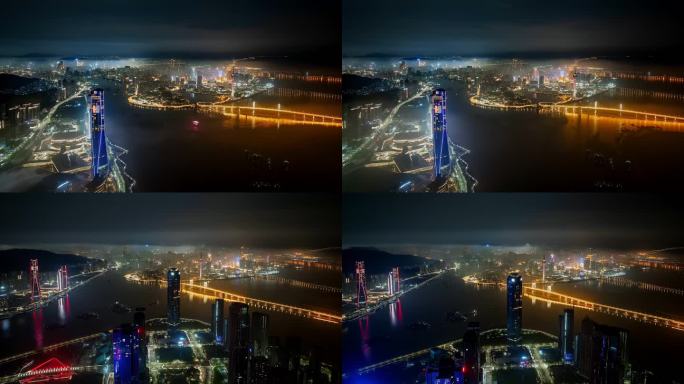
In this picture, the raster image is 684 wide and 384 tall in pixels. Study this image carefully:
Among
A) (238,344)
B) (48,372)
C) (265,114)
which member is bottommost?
(48,372)

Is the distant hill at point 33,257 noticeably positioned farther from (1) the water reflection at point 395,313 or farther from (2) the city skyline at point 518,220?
(1) the water reflection at point 395,313

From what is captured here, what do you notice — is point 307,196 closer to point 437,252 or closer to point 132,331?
point 437,252

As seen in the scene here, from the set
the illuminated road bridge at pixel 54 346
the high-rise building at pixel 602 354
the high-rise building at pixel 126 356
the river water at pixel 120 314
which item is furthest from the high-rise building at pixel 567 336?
the illuminated road bridge at pixel 54 346

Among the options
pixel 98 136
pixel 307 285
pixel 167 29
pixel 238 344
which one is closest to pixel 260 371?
pixel 238 344

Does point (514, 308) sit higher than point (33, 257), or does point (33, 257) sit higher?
point (33, 257)

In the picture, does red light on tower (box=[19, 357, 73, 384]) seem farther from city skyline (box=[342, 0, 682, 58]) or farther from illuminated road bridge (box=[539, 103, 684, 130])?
illuminated road bridge (box=[539, 103, 684, 130])

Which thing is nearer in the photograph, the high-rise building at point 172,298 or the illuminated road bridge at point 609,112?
the illuminated road bridge at point 609,112

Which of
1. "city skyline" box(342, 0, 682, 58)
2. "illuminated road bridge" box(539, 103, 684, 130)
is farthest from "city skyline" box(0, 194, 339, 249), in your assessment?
"illuminated road bridge" box(539, 103, 684, 130)

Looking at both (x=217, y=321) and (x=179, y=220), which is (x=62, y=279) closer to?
(x=179, y=220)
